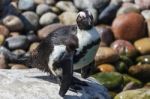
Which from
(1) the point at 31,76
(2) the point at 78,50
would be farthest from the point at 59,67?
(1) the point at 31,76

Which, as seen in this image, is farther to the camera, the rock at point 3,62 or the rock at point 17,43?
the rock at point 17,43

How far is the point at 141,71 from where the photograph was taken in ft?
42.4

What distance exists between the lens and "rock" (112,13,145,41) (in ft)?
47.4

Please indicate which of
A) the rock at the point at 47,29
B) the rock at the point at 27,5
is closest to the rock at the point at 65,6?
the rock at the point at 27,5

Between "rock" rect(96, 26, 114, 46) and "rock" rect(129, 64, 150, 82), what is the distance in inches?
54.8

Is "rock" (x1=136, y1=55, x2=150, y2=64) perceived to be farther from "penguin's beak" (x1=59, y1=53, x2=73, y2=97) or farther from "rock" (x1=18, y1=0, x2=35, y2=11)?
"penguin's beak" (x1=59, y1=53, x2=73, y2=97)

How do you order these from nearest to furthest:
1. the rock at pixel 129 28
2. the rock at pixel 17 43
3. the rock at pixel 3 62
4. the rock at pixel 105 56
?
1. the rock at pixel 3 62
2. the rock at pixel 105 56
3. the rock at pixel 17 43
4. the rock at pixel 129 28

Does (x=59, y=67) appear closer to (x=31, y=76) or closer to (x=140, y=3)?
(x=31, y=76)

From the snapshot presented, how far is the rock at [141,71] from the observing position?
12.9 meters

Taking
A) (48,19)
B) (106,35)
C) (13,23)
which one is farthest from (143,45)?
(13,23)

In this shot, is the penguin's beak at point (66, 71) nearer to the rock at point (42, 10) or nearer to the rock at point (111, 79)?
the rock at point (111, 79)

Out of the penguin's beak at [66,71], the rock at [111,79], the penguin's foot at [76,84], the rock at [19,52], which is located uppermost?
the penguin's beak at [66,71]

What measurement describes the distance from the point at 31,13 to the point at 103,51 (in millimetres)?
2563

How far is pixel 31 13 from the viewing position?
15031 mm
